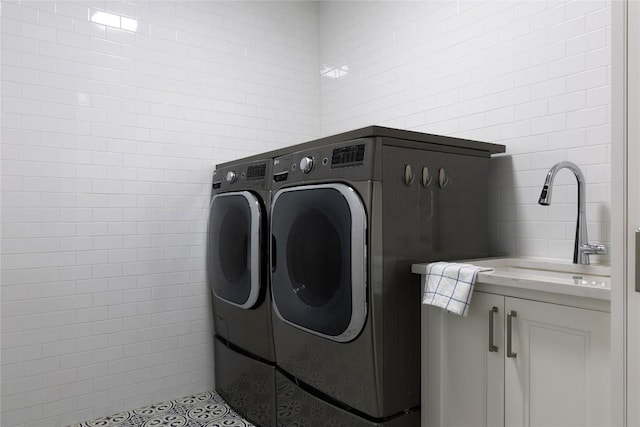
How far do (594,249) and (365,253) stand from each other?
92 centimetres

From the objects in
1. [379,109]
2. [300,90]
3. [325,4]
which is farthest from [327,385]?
[325,4]

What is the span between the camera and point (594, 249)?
6.10 ft

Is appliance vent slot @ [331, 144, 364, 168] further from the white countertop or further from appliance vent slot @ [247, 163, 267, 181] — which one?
appliance vent slot @ [247, 163, 267, 181]

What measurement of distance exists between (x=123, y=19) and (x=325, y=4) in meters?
1.46

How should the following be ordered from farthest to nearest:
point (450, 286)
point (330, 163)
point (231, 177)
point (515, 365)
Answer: point (231, 177), point (330, 163), point (450, 286), point (515, 365)

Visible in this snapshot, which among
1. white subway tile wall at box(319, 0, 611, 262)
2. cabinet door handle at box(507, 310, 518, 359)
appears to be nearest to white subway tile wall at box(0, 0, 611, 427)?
white subway tile wall at box(319, 0, 611, 262)

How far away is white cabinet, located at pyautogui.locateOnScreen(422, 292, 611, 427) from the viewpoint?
1.37 metres

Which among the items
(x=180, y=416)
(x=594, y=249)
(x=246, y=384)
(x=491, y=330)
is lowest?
(x=180, y=416)

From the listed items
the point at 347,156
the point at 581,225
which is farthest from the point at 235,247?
the point at 581,225

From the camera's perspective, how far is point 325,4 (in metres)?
3.46

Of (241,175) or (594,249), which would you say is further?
(241,175)

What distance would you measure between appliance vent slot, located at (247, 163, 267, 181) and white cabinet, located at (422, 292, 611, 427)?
42.7 inches

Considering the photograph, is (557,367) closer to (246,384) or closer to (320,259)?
(320,259)

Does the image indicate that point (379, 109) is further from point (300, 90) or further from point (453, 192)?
point (453, 192)
